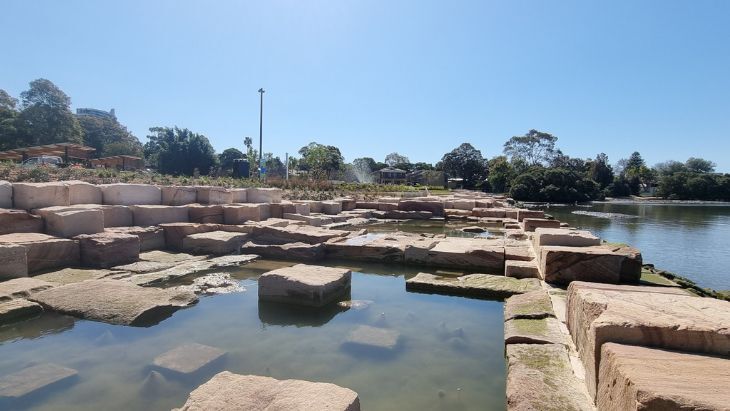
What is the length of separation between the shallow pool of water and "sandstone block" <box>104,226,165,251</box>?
2.79 meters

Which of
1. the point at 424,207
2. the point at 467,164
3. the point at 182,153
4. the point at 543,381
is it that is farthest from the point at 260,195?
the point at 467,164

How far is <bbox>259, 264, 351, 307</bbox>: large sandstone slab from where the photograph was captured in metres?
4.25

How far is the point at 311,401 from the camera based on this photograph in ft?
6.52

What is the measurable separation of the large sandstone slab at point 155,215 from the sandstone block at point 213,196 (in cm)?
136

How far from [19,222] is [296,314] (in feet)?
14.0

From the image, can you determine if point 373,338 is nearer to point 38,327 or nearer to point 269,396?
point 269,396

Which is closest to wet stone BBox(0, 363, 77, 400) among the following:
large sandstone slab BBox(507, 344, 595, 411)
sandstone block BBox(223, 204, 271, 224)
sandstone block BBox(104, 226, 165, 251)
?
large sandstone slab BBox(507, 344, 595, 411)

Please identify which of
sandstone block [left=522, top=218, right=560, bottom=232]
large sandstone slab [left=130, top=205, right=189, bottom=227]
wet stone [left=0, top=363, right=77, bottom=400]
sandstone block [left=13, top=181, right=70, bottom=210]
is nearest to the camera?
wet stone [left=0, top=363, right=77, bottom=400]

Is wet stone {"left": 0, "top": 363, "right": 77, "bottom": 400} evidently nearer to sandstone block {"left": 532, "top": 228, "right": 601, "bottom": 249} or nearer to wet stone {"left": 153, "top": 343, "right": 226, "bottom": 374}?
wet stone {"left": 153, "top": 343, "right": 226, "bottom": 374}

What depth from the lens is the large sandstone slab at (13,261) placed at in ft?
14.9

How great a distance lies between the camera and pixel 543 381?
97.6 inches

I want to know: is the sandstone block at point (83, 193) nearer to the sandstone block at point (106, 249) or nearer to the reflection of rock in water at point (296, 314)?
the sandstone block at point (106, 249)

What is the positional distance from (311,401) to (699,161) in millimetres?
114117

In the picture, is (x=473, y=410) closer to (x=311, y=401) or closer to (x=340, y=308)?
(x=311, y=401)
